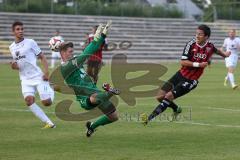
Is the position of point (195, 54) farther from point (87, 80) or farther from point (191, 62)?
point (87, 80)

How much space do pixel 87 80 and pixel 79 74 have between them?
0.91 feet

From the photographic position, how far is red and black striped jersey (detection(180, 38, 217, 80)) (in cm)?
1499

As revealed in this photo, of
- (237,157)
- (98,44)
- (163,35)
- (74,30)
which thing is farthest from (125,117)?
(163,35)

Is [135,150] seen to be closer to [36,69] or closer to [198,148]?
[198,148]

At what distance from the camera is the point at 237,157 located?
36.3ft

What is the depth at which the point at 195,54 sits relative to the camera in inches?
590

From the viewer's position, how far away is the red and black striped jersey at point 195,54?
590 inches

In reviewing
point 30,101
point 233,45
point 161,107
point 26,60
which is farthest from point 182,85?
point 233,45

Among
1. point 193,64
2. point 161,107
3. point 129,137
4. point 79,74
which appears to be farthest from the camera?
point 161,107

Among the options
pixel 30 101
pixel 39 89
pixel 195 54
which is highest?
pixel 195 54

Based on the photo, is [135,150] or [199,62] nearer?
[135,150]

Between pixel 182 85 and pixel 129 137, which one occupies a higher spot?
pixel 182 85

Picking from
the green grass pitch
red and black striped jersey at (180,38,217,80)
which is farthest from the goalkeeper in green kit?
red and black striped jersey at (180,38,217,80)

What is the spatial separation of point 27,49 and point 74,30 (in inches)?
1539
